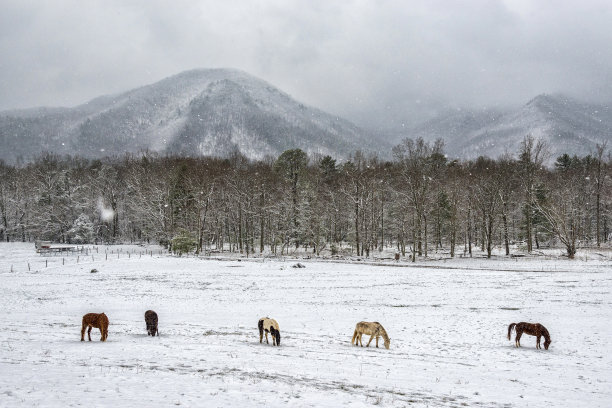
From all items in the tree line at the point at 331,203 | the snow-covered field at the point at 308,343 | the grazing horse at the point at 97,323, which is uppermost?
the tree line at the point at 331,203

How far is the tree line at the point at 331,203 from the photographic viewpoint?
186ft

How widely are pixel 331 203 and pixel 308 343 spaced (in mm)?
54480

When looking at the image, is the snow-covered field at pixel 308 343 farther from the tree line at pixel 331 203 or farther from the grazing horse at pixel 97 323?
the tree line at pixel 331 203

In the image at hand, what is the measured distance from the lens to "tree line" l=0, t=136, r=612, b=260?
2235 inches

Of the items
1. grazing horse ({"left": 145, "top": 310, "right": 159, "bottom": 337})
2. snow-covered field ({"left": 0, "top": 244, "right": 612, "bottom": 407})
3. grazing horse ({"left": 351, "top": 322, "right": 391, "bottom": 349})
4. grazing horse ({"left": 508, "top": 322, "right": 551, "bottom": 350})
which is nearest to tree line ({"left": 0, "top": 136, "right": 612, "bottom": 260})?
snow-covered field ({"left": 0, "top": 244, "right": 612, "bottom": 407})

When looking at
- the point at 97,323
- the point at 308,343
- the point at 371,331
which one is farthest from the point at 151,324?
the point at 371,331

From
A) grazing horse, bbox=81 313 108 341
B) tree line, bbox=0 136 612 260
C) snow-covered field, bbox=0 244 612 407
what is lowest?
snow-covered field, bbox=0 244 612 407

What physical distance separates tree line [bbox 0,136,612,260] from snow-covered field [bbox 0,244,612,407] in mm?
22897

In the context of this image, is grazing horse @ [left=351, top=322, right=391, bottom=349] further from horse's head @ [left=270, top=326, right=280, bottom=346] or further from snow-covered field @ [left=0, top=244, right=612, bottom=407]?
horse's head @ [left=270, top=326, right=280, bottom=346]

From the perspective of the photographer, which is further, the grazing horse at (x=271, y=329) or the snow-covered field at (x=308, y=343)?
the grazing horse at (x=271, y=329)

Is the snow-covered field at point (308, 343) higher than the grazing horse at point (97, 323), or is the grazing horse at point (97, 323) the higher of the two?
the grazing horse at point (97, 323)

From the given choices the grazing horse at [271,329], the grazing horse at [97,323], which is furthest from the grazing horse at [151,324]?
the grazing horse at [271,329]

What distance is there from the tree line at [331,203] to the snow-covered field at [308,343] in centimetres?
2290

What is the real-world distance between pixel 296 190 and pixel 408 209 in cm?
1793
